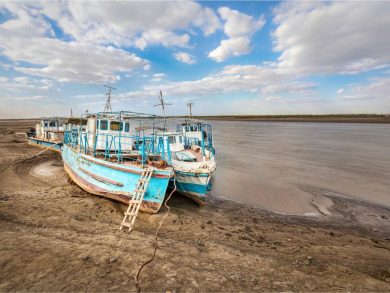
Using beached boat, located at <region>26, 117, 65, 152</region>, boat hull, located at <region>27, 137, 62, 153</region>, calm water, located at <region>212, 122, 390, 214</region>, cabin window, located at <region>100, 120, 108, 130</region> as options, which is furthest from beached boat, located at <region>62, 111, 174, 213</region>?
beached boat, located at <region>26, 117, 65, 152</region>

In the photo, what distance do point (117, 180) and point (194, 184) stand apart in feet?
11.9

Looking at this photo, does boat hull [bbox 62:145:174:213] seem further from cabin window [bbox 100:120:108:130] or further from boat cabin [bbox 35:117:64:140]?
boat cabin [bbox 35:117:64:140]

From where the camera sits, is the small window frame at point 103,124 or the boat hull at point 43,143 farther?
the boat hull at point 43,143

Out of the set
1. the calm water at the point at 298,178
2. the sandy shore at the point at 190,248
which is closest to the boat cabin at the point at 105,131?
the sandy shore at the point at 190,248

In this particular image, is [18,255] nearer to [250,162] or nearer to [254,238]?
[254,238]

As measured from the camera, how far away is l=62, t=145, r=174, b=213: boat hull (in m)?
8.92

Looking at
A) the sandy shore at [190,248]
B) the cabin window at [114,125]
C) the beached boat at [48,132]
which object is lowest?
the sandy shore at [190,248]

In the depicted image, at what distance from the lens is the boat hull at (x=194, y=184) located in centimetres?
1102

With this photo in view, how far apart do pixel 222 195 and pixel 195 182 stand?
2778mm

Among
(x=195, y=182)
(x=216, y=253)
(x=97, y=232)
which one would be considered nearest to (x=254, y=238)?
(x=216, y=253)

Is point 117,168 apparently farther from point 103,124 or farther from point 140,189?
point 103,124

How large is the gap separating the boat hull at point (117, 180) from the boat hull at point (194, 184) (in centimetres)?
239

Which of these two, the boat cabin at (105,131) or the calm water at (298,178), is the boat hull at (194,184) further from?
the boat cabin at (105,131)

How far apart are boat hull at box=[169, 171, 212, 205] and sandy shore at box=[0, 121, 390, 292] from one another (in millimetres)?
696
